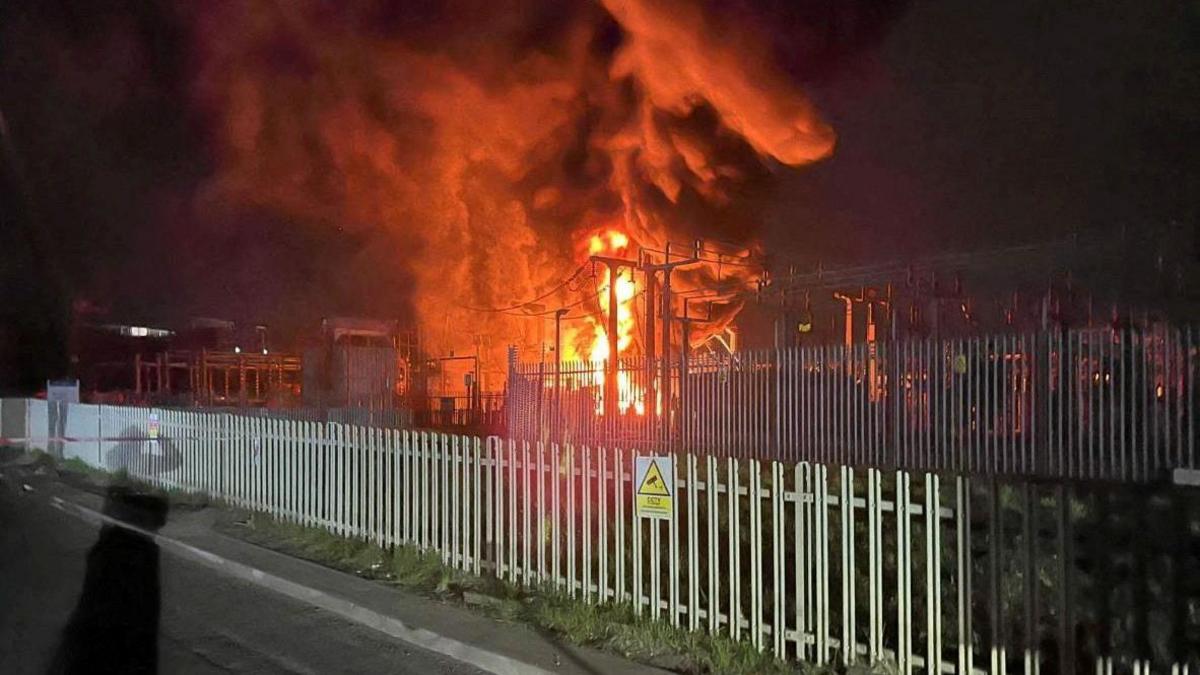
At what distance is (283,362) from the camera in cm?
3061

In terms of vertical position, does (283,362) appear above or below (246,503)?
above

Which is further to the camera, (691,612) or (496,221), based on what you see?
(496,221)

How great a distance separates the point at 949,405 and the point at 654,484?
652 centimetres

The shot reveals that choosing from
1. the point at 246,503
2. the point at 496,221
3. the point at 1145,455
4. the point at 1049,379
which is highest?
the point at 496,221

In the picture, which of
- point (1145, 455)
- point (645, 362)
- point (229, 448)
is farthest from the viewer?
point (645, 362)

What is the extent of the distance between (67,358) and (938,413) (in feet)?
156

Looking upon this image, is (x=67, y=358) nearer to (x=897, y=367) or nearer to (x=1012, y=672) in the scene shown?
(x=897, y=367)

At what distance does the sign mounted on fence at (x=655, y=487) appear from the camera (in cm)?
636

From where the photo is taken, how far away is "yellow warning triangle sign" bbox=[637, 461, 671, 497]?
21.0 feet

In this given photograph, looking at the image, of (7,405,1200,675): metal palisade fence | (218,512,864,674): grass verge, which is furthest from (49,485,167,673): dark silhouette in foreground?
(7,405,1200,675): metal palisade fence

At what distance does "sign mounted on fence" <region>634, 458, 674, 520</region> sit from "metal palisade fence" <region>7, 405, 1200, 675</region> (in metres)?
0.06

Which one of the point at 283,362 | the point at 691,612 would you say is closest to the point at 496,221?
the point at 283,362

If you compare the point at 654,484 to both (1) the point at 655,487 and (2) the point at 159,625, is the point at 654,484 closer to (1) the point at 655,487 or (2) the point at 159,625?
(1) the point at 655,487

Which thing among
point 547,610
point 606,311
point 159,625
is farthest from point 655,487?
point 606,311
